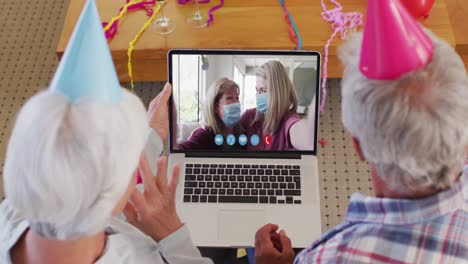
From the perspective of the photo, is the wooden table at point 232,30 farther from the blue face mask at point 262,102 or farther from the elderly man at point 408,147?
the elderly man at point 408,147

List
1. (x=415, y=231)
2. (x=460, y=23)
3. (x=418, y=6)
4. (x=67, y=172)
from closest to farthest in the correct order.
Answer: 1. (x=67, y=172)
2. (x=415, y=231)
3. (x=418, y=6)
4. (x=460, y=23)

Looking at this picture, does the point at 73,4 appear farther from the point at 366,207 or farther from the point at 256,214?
Result: the point at 366,207

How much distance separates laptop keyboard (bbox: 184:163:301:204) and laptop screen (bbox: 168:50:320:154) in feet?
0.17

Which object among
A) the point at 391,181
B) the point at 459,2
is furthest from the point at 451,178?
the point at 459,2

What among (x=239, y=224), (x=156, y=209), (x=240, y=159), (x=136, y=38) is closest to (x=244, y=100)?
(x=240, y=159)

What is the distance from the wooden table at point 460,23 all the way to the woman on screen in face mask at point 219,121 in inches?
32.0

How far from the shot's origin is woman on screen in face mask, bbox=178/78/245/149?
1.38 metres

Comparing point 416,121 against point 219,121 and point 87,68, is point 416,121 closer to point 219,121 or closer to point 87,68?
point 87,68

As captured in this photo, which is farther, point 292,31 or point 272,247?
point 292,31

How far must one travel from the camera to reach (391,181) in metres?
0.83

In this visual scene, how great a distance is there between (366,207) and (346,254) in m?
0.08

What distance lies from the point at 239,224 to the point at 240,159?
0.19 meters

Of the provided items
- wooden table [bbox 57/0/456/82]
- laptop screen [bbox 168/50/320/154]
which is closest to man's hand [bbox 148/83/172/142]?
laptop screen [bbox 168/50/320/154]

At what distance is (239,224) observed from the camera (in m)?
1.30
